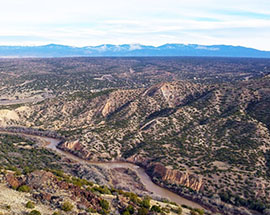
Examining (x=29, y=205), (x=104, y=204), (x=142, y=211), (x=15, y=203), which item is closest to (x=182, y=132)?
(x=142, y=211)

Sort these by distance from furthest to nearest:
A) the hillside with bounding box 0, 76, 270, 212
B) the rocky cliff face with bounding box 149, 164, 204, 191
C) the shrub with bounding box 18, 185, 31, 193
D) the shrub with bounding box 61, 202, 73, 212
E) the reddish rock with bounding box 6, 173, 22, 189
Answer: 1. the hillside with bounding box 0, 76, 270, 212
2. the rocky cliff face with bounding box 149, 164, 204, 191
3. the reddish rock with bounding box 6, 173, 22, 189
4. the shrub with bounding box 18, 185, 31, 193
5. the shrub with bounding box 61, 202, 73, 212

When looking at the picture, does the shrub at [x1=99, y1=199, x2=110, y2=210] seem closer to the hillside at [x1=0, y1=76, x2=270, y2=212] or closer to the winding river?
the winding river

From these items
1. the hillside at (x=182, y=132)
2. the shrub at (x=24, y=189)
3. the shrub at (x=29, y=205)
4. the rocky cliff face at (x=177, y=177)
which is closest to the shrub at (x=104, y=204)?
the shrub at (x=29, y=205)

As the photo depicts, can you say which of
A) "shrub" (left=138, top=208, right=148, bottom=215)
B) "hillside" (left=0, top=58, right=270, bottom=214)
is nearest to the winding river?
"hillside" (left=0, top=58, right=270, bottom=214)

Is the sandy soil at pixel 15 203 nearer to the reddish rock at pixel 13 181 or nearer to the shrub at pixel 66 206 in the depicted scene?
the reddish rock at pixel 13 181

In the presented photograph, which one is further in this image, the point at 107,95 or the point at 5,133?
the point at 107,95

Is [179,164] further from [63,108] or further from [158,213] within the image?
[63,108]

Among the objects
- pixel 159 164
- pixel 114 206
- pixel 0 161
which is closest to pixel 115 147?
pixel 159 164

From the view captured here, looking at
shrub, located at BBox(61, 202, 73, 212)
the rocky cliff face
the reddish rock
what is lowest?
the rocky cliff face
